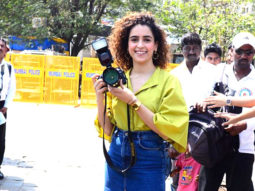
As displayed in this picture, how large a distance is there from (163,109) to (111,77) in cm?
36

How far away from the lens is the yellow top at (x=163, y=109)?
229cm

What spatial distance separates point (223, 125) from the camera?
3229 millimetres

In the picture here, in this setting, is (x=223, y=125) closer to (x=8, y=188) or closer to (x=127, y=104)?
(x=127, y=104)

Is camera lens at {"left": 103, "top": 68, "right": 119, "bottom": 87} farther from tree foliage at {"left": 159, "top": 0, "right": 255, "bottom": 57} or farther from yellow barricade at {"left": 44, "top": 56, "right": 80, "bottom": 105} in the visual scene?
tree foliage at {"left": 159, "top": 0, "right": 255, "bottom": 57}

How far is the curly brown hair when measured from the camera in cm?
260

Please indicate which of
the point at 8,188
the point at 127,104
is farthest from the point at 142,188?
the point at 8,188

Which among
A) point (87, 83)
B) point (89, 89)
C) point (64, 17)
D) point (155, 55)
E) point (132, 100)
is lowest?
point (89, 89)

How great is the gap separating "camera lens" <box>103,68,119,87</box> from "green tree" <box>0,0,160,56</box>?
56.3 feet

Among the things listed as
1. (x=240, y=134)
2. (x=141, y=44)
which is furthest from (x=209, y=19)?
(x=141, y=44)

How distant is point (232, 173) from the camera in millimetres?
3398

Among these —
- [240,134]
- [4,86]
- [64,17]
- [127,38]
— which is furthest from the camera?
[64,17]

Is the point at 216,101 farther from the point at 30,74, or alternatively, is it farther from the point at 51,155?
the point at 30,74

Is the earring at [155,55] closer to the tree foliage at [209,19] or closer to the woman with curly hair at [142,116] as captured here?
the woman with curly hair at [142,116]

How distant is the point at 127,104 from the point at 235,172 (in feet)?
4.86
